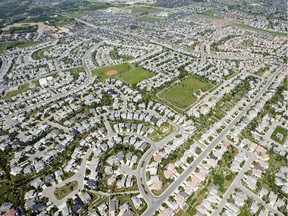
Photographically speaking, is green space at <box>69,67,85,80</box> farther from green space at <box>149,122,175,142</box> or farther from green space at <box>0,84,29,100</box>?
green space at <box>149,122,175,142</box>

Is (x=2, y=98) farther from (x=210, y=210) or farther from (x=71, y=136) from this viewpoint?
(x=210, y=210)

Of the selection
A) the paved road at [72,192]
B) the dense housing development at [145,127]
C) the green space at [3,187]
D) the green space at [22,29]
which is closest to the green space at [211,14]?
the dense housing development at [145,127]

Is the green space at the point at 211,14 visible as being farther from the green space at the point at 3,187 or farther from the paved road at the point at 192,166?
the green space at the point at 3,187

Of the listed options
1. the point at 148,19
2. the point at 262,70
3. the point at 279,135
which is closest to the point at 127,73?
the point at 262,70

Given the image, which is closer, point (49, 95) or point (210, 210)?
point (210, 210)

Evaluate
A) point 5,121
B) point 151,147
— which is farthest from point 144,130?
point 5,121

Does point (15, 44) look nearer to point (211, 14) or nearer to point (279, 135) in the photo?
point (279, 135)

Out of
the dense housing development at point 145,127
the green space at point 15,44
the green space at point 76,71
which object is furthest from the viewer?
the green space at point 15,44
